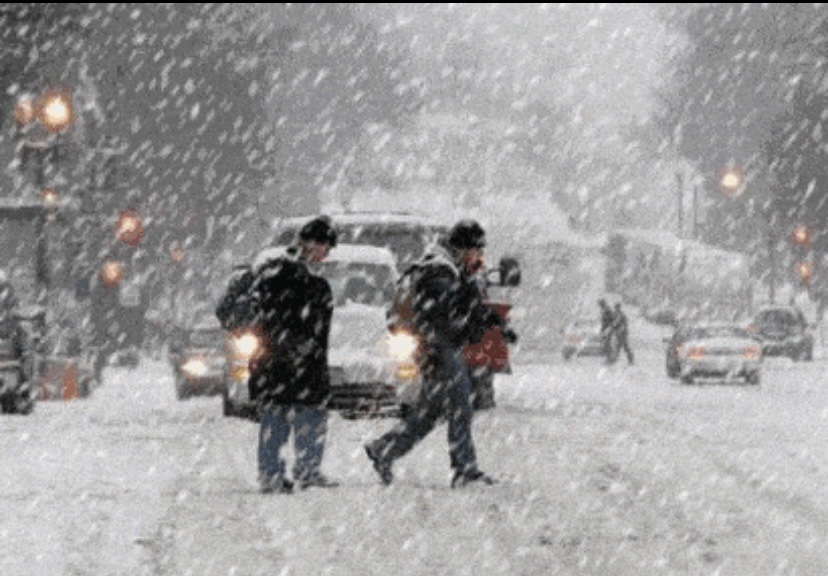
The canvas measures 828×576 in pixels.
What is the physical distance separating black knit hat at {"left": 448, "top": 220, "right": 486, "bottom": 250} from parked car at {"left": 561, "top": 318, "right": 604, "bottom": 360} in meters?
Answer: 37.6

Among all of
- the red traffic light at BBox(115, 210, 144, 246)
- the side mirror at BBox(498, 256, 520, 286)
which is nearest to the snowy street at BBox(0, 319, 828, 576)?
the side mirror at BBox(498, 256, 520, 286)

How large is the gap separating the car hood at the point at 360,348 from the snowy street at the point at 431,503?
1.84 feet

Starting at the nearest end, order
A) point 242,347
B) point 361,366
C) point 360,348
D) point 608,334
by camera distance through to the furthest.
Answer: point 361,366 → point 360,348 → point 242,347 → point 608,334

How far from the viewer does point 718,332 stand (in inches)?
1252

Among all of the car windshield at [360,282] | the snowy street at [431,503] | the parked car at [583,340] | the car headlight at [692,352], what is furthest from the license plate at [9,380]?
the parked car at [583,340]

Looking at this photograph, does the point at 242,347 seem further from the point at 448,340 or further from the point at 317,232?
the point at 317,232

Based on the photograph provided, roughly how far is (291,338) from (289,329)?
6 cm

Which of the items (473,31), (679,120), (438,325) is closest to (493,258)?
(679,120)

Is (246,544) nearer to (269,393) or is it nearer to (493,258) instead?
(269,393)

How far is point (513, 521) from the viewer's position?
31.4 ft

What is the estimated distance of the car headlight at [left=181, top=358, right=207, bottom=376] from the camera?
25344 mm

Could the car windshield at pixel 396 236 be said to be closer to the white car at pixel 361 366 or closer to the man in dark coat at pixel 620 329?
the white car at pixel 361 366

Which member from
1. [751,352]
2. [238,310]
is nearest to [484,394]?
[238,310]

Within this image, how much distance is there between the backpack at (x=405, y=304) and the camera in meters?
11.2
